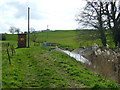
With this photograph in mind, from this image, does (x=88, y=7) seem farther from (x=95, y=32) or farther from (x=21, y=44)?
(x=21, y=44)

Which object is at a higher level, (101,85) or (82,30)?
(82,30)

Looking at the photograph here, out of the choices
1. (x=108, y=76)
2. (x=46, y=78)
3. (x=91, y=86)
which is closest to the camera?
(x=91, y=86)

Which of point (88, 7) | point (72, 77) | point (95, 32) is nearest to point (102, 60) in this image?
point (72, 77)

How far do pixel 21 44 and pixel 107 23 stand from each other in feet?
45.4

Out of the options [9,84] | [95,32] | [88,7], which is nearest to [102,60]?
[9,84]

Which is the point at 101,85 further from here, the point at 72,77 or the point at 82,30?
the point at 82,30

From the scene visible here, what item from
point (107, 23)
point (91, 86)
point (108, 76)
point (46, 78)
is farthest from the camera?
point (107, 23)

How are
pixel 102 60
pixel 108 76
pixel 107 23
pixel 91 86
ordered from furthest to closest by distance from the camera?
pixel 107 23 < pixel 102 60 < pixel 108 76 < pixel 91 86

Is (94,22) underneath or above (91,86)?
above

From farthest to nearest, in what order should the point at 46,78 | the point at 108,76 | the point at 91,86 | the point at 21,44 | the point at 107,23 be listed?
the point at 21,44, the point at 107,23, the point at 108,76, the point at 46,78, the point at 91,86

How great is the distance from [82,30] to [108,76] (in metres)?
18.4

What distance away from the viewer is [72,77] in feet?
28.0

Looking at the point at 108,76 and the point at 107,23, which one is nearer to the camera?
the point at 108,76

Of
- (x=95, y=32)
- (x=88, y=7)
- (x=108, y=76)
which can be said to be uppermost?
(x=88, y=7)
